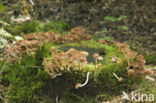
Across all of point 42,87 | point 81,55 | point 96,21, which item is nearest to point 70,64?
point 81,55

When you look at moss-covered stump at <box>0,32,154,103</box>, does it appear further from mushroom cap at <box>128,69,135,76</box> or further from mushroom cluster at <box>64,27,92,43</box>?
mushroom cluster at <box>64,27,92,43</box>

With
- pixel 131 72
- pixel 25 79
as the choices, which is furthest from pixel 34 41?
pixel 131 72

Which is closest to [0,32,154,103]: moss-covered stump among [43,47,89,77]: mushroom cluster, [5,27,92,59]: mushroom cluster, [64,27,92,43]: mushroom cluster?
[43,47,89,77]: mushroom cluster

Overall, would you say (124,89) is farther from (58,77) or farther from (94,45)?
(94,45)

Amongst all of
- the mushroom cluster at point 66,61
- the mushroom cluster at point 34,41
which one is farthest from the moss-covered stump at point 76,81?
the mushroom cluster at point 34,41

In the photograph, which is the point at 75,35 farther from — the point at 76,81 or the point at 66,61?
the point at 76,81
